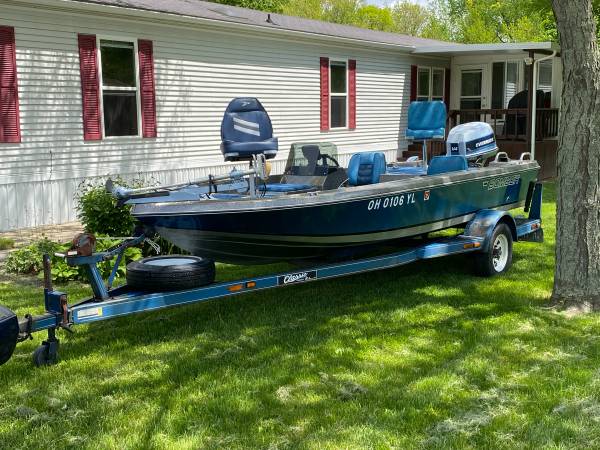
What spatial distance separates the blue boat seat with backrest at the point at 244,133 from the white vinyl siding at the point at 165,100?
5.18 metres

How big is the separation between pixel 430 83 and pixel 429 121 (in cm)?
1220

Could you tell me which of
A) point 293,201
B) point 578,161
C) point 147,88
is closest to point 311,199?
point 293,201

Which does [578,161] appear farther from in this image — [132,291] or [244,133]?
[132,291]

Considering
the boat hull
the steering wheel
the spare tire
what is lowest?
the spare tire

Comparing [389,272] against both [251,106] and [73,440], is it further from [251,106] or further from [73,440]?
[73,440]

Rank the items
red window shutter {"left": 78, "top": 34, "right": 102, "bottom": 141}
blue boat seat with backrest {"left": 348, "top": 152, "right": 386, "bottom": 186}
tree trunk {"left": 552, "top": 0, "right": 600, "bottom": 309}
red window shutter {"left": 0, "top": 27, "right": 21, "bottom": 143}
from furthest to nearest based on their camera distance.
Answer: red window shutter {"left": 78, "top": 34, "right": 102, "bottom": 141} < red window shutter {"left": 0, "top": 27, "right": 21, "bottom": 143} < blue boat seat with backrest {"left": 348, "top": 152, "right": 386, "bottom": 186} < tree trunk {"left": 552, "top": 0, "right": 600, "bottom": 309}

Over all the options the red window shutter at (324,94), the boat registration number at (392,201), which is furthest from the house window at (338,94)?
the boat registration number at (392,201)

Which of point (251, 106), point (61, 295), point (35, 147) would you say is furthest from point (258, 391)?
point (35, 147)

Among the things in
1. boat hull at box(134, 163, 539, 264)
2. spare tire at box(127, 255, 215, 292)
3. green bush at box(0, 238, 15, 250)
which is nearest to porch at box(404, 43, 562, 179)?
boat hull at box(134, 163, 539, 264)

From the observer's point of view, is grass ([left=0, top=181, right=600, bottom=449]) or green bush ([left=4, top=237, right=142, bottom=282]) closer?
grass ([left=0, top=181, right=600, bottom=449])

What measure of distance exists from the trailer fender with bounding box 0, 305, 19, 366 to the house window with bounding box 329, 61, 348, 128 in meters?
13.2

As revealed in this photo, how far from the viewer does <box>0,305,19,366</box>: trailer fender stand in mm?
3723

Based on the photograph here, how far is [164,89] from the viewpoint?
12227 mm

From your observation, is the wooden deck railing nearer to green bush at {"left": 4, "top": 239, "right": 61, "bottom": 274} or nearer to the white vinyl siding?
the white vinyl siding
